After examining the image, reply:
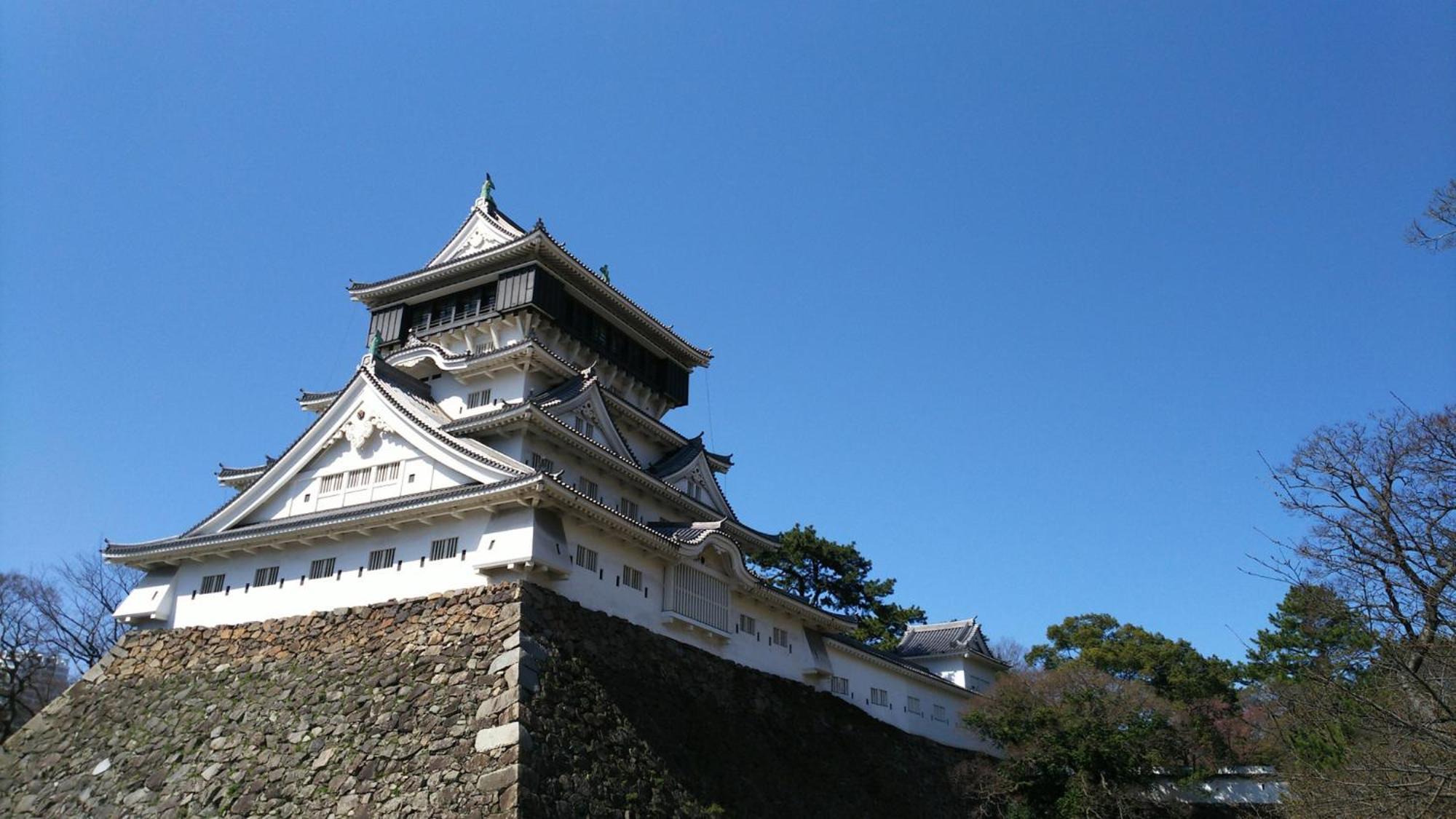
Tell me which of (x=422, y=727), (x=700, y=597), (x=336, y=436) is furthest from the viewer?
(x=700, y=597)

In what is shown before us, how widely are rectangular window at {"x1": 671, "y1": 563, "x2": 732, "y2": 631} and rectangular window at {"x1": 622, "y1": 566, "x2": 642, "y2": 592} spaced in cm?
100

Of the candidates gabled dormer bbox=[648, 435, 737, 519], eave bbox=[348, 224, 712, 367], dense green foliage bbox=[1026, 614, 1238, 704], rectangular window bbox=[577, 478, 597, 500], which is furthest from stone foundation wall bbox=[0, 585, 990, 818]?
dense green foliage bbox=[1026, 614, 1238, 704]

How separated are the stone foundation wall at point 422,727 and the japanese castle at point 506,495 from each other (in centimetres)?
77

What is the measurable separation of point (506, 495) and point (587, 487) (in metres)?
4.47

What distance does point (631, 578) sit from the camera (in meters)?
20.4

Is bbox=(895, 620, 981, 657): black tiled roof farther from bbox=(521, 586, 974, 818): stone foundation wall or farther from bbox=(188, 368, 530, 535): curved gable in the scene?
bbox=(188, 368, 530, 535): curved gable

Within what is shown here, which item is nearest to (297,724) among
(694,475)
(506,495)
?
(506,495)

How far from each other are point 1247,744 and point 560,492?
83.3ft

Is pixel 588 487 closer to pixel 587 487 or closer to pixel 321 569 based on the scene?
pixel 587 487

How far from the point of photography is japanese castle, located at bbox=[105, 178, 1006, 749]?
1902cm

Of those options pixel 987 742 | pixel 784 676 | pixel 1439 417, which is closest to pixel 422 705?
pixel 784 676

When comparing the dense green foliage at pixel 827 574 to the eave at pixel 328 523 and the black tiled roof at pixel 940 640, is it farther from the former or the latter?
the eave at pixel 328 523

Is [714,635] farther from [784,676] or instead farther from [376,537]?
[376,537]

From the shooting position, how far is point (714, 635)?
21.9 meters
